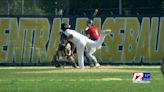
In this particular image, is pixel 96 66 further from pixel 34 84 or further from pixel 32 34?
pixel 34 84

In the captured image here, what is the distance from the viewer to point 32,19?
101ft

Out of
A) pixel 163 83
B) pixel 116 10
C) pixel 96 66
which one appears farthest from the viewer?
pixel 116 10

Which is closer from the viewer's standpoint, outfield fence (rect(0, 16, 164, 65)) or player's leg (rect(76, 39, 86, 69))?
player's leg (rect(76, 39, 86, 69))

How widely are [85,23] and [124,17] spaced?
1901 millimetres

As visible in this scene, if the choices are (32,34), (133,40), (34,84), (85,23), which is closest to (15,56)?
(32,34)

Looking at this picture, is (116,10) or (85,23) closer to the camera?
(85,23)

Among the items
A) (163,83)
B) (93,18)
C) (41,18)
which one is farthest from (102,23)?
(163,83)

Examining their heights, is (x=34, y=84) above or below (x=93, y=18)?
below

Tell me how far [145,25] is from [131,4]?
4.53 meters

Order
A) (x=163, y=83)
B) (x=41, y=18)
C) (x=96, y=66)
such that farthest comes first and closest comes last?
(x=41, y=18)
(x=96, y=66)
(x=163, y=83)

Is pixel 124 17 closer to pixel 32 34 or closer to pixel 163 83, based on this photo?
pixel 32 34

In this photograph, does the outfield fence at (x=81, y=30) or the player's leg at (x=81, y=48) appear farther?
the outfield fence at (x=81, y=30)

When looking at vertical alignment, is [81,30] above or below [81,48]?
above

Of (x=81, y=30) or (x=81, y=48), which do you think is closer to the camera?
(x=81, y=48)
